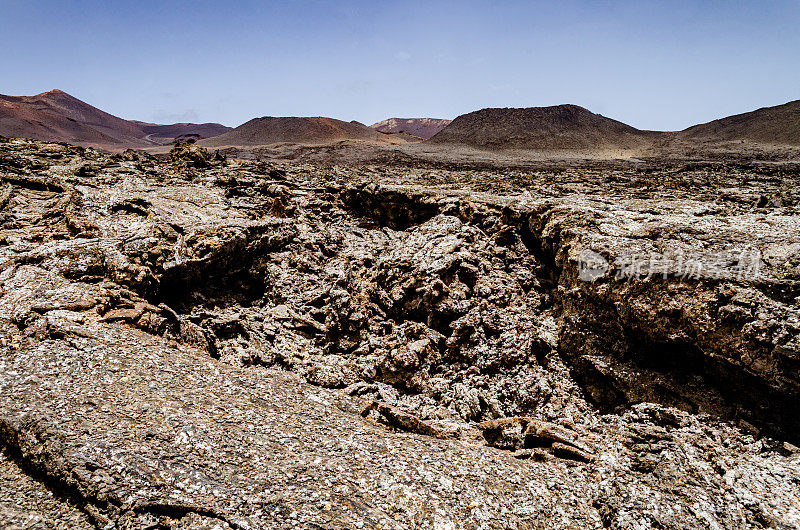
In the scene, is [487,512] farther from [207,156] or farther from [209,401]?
[207,156]

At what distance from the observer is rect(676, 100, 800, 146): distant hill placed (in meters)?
34.3

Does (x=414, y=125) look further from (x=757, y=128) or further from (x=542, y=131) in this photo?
(x=757, y=128)

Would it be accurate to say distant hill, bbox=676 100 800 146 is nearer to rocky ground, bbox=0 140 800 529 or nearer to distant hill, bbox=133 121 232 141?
rocky ground, bbox=0 140 800 529

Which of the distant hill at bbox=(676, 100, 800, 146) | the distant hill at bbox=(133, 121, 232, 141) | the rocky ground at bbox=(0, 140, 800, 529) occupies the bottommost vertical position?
the rocky ground at bbox=(0, 140, 800, 529)

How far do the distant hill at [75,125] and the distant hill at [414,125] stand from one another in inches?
1872

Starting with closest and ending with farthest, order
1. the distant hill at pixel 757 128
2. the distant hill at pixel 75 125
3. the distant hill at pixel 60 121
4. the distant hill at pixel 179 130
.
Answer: the distant hill at pixel 757 128 → the distant hill at pixel 60 121 → the distant hill at pixel 75 125 → the distant hill at pixel 179 130

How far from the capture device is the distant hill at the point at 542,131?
4369 cm

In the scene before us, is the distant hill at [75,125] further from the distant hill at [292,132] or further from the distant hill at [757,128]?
the distant hill at [757,128]

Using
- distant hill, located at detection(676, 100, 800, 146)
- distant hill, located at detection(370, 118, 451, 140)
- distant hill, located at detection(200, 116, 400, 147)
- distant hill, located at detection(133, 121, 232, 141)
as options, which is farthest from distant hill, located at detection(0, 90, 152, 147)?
distant hill, located at detection(676, 100, 800, 146)

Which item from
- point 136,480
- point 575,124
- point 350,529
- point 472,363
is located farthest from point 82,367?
point 575,124

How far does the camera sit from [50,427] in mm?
4375

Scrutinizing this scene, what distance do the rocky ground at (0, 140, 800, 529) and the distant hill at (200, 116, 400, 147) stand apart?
152 feet

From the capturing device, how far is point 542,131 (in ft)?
153

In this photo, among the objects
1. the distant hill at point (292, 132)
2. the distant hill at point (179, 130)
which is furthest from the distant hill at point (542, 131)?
the distant hill at point (179, 130)
